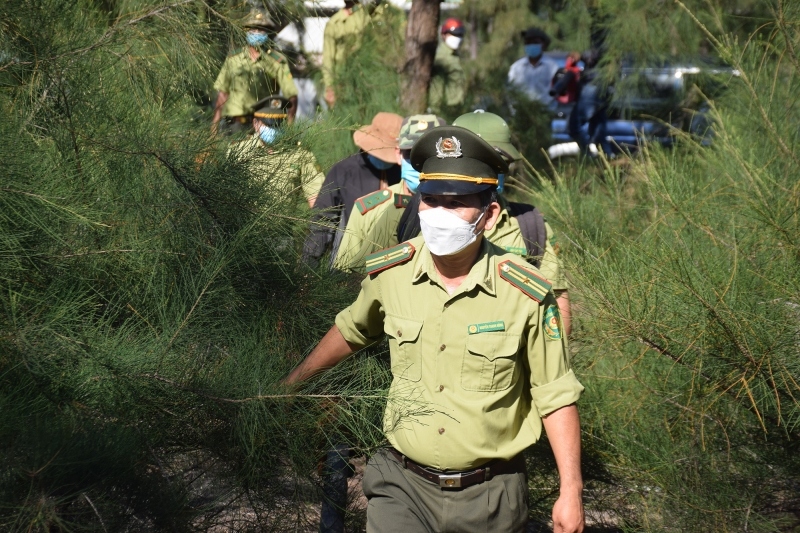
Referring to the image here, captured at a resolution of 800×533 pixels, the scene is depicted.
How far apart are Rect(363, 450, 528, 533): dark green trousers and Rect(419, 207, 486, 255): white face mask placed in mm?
641

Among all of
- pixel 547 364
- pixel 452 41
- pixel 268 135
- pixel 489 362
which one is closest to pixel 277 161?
pixel 268 135

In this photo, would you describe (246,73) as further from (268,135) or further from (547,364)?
(547,364)

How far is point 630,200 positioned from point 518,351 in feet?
5.61

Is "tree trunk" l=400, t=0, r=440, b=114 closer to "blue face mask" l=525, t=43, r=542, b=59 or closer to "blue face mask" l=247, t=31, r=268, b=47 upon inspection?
"blue face mask" l=247, t=31, r=268, b=47

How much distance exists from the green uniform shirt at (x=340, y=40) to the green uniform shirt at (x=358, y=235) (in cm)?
237

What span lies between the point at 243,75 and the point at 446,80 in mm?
3170

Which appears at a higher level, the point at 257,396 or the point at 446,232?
the point at 446,232

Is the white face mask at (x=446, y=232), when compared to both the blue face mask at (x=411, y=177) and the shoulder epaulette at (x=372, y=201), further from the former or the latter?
the blue face mask at (x=411, y=177)

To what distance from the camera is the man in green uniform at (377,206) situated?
364cm

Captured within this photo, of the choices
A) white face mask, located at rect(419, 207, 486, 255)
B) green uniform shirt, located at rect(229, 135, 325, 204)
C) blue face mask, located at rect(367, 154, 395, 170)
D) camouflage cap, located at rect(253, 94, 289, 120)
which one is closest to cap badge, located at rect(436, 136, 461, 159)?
white face mask, located at rect(419, 207, 486, 255)

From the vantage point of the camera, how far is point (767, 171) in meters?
3.58

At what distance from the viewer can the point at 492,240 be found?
3.78 m

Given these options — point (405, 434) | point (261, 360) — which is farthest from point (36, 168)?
point (405, 434)

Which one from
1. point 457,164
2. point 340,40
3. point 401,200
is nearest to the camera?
point 457,164
